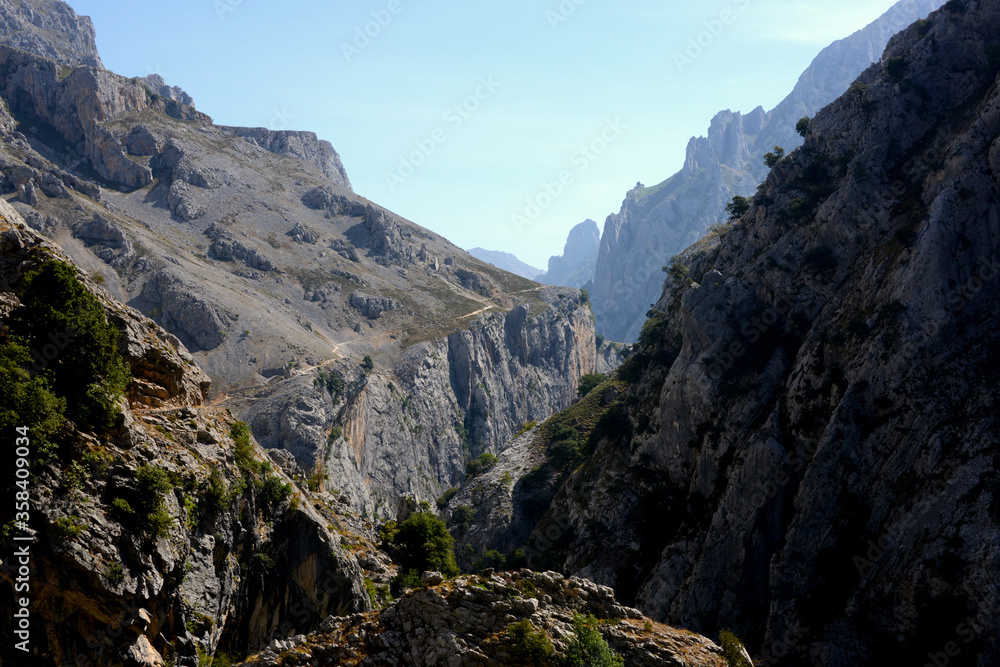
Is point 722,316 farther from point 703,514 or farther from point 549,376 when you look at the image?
point 549,376

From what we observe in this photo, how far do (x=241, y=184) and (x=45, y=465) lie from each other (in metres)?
173

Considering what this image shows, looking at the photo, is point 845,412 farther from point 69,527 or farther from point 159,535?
point 69,527

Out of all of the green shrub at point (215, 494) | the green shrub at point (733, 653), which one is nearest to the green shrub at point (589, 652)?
the green shrub at point (733, 653)

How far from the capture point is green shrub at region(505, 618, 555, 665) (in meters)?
21.7

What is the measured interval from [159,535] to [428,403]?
10732 centimetres

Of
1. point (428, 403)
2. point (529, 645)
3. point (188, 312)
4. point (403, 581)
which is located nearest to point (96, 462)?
point (529, 645)

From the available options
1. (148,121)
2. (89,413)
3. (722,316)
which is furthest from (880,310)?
(148,121)

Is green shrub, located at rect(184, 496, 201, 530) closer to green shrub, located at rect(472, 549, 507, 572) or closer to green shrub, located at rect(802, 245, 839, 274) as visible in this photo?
green shrub, located at rect(472, 549, 507, 572)

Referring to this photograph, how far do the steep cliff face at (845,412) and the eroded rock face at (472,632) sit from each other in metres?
24.1

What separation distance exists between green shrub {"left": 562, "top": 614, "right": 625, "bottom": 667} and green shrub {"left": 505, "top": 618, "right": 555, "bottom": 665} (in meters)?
0.75

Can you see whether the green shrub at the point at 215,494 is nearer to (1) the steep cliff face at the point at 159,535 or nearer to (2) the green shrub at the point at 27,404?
(1) the steep cliff face at the point at 159,535

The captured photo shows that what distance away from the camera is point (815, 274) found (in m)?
59.9

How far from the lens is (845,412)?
47812mm

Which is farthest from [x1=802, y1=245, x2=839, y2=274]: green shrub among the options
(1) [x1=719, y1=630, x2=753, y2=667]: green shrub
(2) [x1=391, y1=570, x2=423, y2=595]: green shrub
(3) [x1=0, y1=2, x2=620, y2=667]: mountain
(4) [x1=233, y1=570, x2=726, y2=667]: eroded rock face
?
(2) [x1=391, y1=570, x2=423, y2=595]: green shrub
